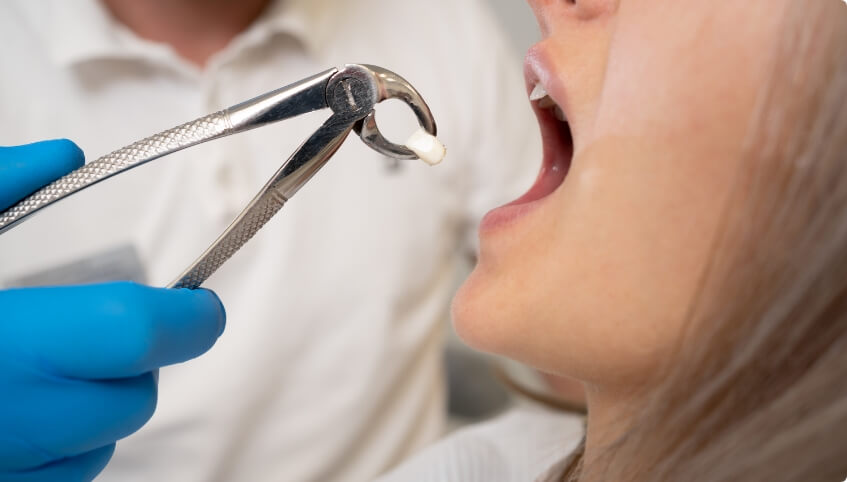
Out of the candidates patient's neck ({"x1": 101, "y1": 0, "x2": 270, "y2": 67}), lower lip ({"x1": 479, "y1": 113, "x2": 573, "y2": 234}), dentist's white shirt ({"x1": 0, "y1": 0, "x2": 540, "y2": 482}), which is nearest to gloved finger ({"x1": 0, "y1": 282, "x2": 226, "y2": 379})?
dentist's white shirt ({"x1": 0, "y1": 0, "x2": 540, "y2": 482})

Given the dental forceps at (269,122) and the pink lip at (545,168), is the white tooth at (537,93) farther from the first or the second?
the dental forceps at (269,122)

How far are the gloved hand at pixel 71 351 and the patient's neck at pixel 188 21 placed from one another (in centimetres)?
37

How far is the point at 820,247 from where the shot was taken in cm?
42

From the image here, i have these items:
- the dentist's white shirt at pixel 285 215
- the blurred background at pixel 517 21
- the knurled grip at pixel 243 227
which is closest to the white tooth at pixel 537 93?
the knurled grip at pixel 243 227

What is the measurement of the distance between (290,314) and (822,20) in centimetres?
65

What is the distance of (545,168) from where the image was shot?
25.2 inches

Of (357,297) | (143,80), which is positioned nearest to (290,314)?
(357,297)

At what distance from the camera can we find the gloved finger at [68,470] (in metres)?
0.52

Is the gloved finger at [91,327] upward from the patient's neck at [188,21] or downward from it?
downward

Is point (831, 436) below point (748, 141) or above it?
below

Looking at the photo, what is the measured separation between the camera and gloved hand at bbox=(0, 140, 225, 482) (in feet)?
1.57

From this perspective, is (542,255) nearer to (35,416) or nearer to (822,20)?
(822,20)

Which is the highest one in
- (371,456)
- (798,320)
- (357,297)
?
(798,320)

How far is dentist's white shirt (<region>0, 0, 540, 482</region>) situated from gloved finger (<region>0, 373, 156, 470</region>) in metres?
0.18
